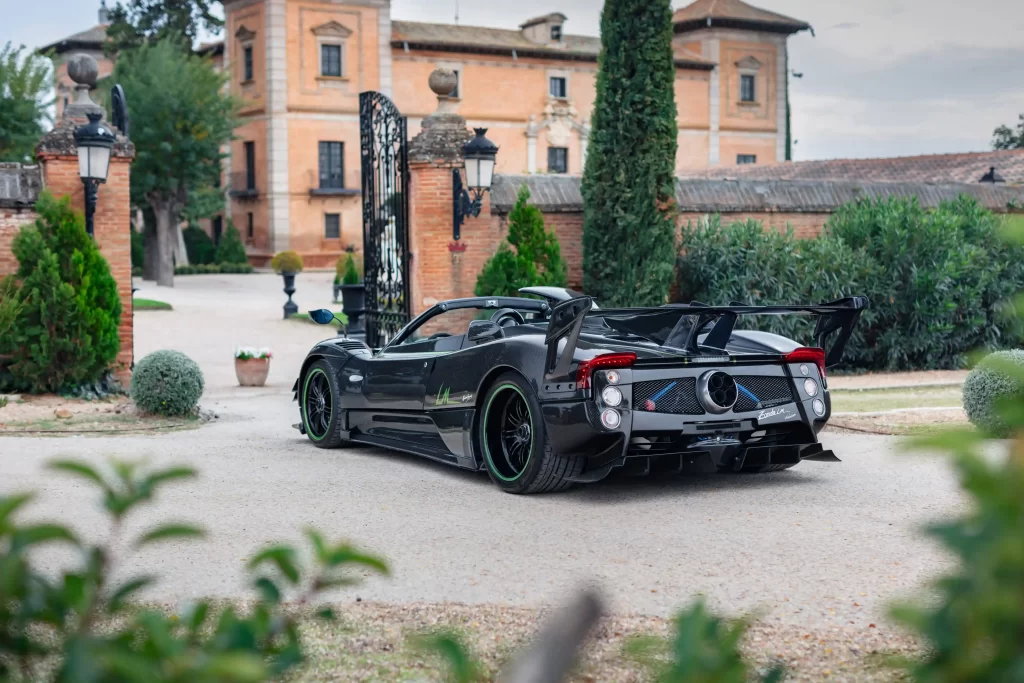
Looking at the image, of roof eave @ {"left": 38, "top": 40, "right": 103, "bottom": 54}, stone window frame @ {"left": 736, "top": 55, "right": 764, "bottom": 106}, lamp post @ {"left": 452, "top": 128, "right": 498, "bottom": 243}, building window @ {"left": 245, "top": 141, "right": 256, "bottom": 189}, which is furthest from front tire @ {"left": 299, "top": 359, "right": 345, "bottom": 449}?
roof eave @ {"left": 38, "top": 40, "right": 103, "bottom": 54}

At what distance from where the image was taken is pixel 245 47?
5066 centimetres

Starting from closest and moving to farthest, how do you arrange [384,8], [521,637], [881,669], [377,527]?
[881,669] → [521,637] → [377,527] → [384,8]

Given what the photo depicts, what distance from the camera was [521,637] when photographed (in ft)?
14.5

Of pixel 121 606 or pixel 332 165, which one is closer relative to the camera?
pixel 121 606

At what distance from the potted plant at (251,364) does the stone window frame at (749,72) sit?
150 ft

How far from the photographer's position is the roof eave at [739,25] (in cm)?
5769

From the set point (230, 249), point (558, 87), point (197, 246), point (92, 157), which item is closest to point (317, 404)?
point (92, 157)

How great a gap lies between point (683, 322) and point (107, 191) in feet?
27.6

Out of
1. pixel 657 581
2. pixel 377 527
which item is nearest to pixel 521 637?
pixel 657 581

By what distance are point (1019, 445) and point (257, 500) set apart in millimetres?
6448

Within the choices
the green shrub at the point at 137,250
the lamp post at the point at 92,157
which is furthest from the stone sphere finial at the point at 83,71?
the green shrub at the point at 137,250

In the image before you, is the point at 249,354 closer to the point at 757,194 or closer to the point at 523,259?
the point at 523,259

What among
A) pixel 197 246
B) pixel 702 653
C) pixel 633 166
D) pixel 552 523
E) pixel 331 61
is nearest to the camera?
pixel 702 653

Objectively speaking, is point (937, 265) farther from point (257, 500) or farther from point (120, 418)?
point (257, 500)
